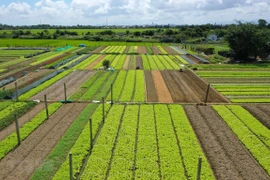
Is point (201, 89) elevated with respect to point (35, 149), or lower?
elevated

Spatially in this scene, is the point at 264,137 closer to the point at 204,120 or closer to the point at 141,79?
the point at 204,120

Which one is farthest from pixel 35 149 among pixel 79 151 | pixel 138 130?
pixel 138 130

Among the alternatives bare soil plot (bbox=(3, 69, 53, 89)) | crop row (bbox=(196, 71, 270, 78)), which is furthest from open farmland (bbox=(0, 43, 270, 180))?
crop row (bbox=(196, 71, 270, 78))

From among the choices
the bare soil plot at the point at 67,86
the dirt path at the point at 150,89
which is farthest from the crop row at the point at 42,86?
the dirt path at the point at 150,89

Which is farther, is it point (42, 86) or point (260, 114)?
point (42, 86)

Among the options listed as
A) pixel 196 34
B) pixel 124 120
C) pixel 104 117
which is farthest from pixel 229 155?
pixel 196 34

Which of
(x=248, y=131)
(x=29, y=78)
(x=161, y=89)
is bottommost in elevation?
(x=248, y=131)

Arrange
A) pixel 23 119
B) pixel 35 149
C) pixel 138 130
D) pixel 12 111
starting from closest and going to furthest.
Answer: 1. pixel 35 149
2. pixel 138 130
3. pixel 23 119
4. pixel 12 111

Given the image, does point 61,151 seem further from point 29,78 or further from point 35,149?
point 29,78
